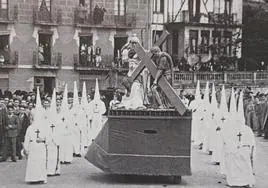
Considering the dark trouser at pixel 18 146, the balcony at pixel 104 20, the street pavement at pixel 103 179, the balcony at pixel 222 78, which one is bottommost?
the street pavement at pixel 103 179

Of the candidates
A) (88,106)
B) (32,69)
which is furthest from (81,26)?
(88,106)

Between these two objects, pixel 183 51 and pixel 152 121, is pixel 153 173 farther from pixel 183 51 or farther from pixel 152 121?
pixel 183 51

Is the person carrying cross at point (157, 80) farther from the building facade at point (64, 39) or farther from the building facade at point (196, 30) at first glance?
the building facade at point (196, 30)

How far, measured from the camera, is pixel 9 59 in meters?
45.6

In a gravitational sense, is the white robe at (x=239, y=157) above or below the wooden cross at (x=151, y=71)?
below

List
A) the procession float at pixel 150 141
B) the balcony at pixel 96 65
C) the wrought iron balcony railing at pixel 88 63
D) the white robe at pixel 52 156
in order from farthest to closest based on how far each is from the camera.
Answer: the wrought iron balcony railing at pixel 88 63, the balcony at pixel 96 65, the white robe at pixel 52 156, the procession float at pixel 150 141

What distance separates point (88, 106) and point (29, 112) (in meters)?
3.37

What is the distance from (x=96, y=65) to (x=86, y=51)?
3.85 ft

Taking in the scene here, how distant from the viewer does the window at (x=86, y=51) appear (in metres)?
48.2

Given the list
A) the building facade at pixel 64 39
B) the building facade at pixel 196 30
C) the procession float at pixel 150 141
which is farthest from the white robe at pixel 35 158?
the building facade at pixel 196 30

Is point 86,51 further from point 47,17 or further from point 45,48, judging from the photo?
point 47,17

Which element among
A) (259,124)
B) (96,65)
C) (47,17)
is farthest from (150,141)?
(96,65)

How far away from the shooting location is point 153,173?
17172 mm

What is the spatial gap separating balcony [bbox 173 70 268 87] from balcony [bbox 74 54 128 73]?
3.73 metres
